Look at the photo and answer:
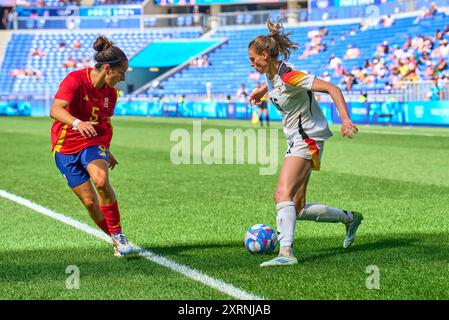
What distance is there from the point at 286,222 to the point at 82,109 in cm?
213

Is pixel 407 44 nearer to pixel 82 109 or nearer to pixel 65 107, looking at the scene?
pixel 82 109

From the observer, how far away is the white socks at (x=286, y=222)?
22.5 feet

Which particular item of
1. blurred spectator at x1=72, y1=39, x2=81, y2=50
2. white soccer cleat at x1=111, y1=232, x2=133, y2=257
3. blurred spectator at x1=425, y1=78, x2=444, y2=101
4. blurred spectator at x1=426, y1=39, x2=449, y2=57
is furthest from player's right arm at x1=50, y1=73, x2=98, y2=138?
blurred spectator at x1=72, y1=39, x2=81, y2=50

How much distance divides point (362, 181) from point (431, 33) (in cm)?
3039

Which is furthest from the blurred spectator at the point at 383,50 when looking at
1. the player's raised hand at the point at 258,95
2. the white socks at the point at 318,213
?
the white socks at the point at 318,213

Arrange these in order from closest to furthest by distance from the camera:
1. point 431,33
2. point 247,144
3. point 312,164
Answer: point 312,164
point 247,144
point 431,33

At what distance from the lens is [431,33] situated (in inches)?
1676

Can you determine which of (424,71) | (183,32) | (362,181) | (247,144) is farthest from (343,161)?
(183,32)

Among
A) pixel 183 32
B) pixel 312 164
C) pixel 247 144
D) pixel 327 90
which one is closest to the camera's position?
pixel 327 90

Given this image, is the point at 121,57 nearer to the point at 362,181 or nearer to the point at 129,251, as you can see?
the point at 129,251

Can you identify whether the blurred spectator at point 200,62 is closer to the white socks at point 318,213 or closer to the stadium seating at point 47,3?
the stadium seating at point 47,3

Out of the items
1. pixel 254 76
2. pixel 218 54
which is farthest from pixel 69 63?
pixel 254 76

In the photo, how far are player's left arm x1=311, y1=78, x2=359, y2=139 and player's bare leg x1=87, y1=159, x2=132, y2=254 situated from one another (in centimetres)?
206

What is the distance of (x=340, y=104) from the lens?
6391 mm
